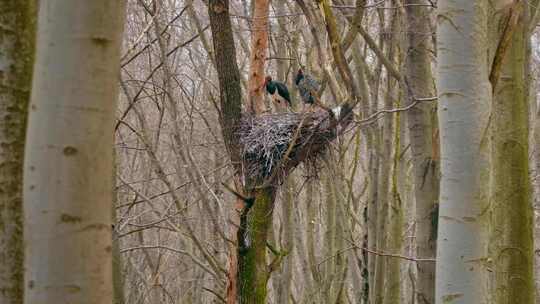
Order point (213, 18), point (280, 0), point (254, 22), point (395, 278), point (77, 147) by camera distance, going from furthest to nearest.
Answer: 1. point (280, 0)
2. point (395, 278)
3. point (254, 22)
4. point (213, 18)
5. point (77, 147)

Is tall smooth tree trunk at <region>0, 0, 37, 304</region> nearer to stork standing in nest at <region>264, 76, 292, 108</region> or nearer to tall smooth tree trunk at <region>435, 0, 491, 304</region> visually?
tall smooth tree trunk at <region>435, 0, 491, 304</region>

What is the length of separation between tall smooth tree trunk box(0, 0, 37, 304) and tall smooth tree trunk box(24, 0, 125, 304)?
61 cm

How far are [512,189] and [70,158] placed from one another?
296 cm

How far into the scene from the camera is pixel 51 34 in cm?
130

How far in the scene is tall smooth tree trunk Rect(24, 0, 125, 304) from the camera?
1260 mm

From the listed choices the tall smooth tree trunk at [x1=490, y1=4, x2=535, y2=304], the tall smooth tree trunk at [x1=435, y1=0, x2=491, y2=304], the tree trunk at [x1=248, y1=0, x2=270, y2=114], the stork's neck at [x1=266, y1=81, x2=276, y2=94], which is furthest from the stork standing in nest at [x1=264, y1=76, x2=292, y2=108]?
the tall smooth tree trunk at [x1=435, y1=0, x2=491, y2=304]

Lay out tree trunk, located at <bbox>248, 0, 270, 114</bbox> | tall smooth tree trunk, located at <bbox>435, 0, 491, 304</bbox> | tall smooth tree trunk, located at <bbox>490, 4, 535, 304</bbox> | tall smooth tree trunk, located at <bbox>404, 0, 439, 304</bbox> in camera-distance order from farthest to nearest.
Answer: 1. tree trunk, located at <bbox>248, 0, 270, 114</bbox>
2. tall smooth tree trunk, located at <bbox>404, 0, 439, 304</bbox>
3. tall smooth tree trunk, located at <bbox>490, 4, 535, 304</bbox>
4. tall smooth tree trunk, located at <bbox>435, 0, 491, 304</bbox>

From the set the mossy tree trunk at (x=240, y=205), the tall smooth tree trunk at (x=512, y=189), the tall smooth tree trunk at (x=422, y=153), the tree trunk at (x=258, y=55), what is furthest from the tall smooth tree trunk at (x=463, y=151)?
the tree trunk at (x=258, y=55)

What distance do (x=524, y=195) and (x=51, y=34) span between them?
3.06 metres

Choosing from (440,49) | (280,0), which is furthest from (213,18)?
(280,0)

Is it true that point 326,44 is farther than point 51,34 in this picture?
Yes

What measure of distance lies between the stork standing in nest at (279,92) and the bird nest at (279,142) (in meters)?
2.08

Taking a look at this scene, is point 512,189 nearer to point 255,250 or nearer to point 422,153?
point 422,153

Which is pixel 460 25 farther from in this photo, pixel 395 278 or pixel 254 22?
pixel 395 278
